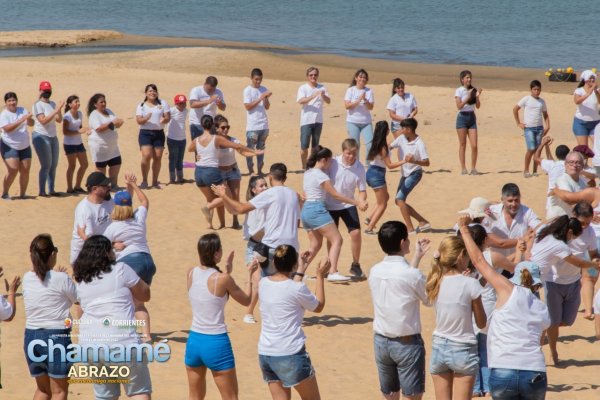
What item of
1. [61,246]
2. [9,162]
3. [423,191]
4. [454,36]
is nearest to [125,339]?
[61,246]

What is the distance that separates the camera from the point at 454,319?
7.01 m

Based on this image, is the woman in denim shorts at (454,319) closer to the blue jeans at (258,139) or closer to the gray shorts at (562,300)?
the gray shorts at (562,300)

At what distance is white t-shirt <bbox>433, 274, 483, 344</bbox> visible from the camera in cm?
700

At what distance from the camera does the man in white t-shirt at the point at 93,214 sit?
9.57m

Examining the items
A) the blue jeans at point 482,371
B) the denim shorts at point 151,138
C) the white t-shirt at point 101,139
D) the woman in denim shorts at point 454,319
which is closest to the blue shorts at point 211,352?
the woman in denim shorts at point 454,319

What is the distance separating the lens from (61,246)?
44.1 ft

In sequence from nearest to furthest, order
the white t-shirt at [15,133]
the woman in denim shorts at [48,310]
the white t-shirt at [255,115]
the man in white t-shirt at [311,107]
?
the woman in denim shorts at [48,310] < the white t-shirt at [15,133] < the white t-shirt at [255,115] < the man in white t-shirt at [311,107]

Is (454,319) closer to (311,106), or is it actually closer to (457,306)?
(457,306)

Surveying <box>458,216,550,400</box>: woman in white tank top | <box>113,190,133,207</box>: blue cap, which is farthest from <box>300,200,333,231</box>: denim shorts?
<box>458,216,550,400</box>: woman in white tank top

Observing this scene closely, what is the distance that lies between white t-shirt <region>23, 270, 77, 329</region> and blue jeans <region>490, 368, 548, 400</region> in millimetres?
3134

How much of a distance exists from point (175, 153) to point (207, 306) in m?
9.70

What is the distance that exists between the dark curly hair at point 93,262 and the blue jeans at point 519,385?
9.37 ft

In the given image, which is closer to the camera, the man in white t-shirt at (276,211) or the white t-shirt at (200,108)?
the man in white t-shirt at (276,211)

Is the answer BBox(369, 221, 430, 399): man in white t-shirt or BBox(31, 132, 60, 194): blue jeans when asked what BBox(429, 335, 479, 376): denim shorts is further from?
BBox(31, 132, 60, 194): blue jeans
